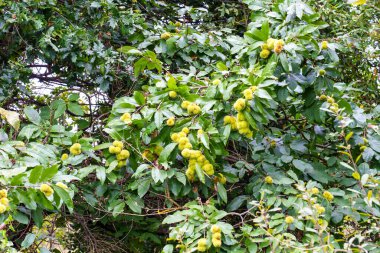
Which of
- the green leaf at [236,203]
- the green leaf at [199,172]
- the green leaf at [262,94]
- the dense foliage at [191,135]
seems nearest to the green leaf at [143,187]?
the dense foliage at [191,135]

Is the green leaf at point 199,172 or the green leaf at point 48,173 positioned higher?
the green leaf at point 48,173

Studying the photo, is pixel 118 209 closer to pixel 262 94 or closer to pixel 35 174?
pixel 35 174

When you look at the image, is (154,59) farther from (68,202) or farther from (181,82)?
(68,202)

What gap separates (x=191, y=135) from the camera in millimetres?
2090

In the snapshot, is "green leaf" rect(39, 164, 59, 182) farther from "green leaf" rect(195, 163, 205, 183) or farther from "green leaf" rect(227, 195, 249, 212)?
"green leaf" rect(227, 195, 249, 212)

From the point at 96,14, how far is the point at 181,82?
3.25 feet

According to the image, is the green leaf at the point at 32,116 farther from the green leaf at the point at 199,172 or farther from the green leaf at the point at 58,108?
the green leaf at the point at 199,172

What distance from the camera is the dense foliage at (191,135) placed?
1995 mm

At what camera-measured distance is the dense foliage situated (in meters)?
2.00

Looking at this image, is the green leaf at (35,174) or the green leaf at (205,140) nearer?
the green leaf at (35,174)

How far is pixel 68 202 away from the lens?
1862 millimetres

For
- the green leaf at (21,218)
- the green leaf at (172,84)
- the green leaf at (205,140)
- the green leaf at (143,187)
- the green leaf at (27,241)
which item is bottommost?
the green leaf at (27,241)

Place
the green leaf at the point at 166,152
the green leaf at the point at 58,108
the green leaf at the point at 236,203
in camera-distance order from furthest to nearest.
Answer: the green leaf at the point at 58,108 → the green leaf at the point at 236,203 → the green leaf at the point at 166,152

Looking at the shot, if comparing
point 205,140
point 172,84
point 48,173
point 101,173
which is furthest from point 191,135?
point 48,173
